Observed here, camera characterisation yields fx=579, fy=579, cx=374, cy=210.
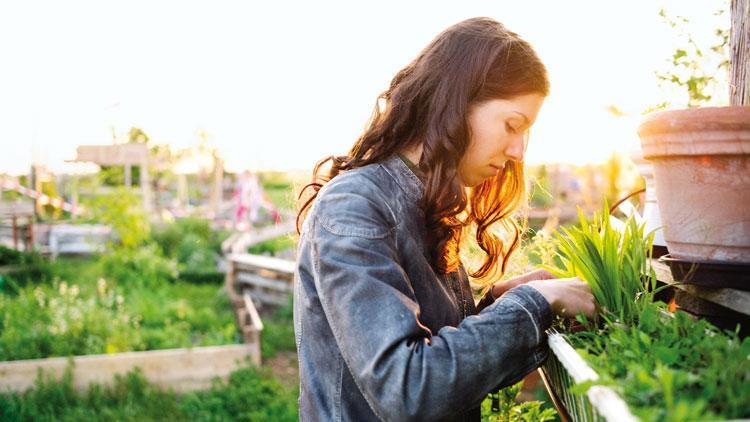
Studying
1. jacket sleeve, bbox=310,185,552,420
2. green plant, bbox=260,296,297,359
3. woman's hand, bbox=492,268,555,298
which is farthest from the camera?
green plant, bbox=260,296,297,359

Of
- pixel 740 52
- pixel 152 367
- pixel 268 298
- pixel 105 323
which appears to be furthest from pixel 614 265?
pixel 268 298

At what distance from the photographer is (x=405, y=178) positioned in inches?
54.0

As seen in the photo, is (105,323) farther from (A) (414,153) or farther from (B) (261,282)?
(A) (414,153)

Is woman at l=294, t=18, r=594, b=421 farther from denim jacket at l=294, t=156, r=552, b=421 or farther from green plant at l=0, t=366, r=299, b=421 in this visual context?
green plant at l=0, t=366, r=299, b=421

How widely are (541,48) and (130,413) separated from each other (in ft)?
12.6

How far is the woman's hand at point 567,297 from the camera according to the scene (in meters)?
1.23

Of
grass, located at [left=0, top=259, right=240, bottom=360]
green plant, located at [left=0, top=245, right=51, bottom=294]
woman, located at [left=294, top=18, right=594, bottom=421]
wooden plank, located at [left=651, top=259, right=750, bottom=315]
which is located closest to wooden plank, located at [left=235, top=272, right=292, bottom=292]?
grass, located at [left=0, top=259, right=240, bottom=360]

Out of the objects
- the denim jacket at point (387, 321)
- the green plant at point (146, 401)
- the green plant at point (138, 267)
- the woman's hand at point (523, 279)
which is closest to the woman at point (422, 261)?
the denim jacket at point (387, 321)

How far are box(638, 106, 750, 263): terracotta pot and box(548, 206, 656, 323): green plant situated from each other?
8cm

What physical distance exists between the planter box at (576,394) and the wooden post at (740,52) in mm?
887

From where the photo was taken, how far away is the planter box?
77 centimetres

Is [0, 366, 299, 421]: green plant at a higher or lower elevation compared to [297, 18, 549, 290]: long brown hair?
lower

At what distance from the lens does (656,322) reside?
109 centimetres

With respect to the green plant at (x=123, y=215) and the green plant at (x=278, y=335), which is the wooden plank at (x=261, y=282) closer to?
the green plant at (x=278, y=335)
